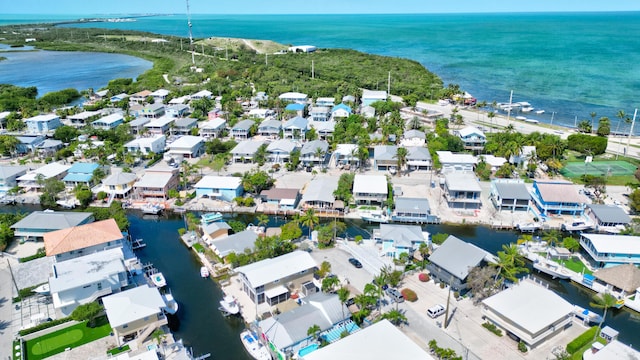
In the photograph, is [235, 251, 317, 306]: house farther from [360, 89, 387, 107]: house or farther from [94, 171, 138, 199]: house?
[360, 89, 387, 107]: house

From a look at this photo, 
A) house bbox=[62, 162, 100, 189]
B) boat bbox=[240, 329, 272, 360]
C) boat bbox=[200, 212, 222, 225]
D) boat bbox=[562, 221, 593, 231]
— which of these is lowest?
boat bbox=[240, 329, 272, 360]

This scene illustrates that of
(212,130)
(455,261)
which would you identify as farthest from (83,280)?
(212,130)

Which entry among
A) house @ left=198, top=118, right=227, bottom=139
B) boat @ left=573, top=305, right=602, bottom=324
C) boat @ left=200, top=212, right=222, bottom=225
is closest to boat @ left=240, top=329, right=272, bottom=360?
boat @ left=200, top=212, right=222, bottom=225

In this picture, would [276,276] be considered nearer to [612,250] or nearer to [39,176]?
[612,250]

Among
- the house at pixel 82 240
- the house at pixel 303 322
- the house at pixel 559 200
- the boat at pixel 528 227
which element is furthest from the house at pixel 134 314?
the house at pixel 559 200

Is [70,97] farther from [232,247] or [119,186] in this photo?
[232,247]

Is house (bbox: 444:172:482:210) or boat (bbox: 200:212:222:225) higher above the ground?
house (bbox: 444:172:482:210)
